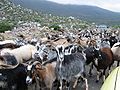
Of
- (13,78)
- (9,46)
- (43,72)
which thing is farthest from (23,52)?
(13,78)

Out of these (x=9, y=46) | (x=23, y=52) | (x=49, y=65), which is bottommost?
(x=9, y=46)

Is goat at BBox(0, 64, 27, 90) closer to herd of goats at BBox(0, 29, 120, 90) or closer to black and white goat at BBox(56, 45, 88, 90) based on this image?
herd of goats at BBox(0, 29, 120, 90)

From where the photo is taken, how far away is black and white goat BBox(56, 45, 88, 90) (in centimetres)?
1216

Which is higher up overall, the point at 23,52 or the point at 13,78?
the point at 13,78

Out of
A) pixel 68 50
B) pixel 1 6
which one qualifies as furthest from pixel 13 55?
pixel 1 6

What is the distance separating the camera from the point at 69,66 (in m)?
12.5

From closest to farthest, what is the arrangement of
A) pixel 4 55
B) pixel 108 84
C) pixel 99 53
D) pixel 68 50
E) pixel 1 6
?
pixel 108 84, pixel 4 55, pixel 68 50, pixel 99 53, pixel 1 6

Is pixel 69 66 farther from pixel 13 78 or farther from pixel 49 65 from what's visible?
pixel 13 78

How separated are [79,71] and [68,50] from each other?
4.02 ft

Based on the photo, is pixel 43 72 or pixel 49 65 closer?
pixel 43 72

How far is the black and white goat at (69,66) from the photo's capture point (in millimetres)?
12156

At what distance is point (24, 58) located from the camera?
1482cm

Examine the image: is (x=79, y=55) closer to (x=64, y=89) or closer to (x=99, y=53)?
(x=64, y=89)

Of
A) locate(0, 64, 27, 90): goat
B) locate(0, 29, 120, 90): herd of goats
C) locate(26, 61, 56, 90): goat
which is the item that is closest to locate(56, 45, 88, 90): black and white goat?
locate(0, 29, 120, 90): herd of goats
